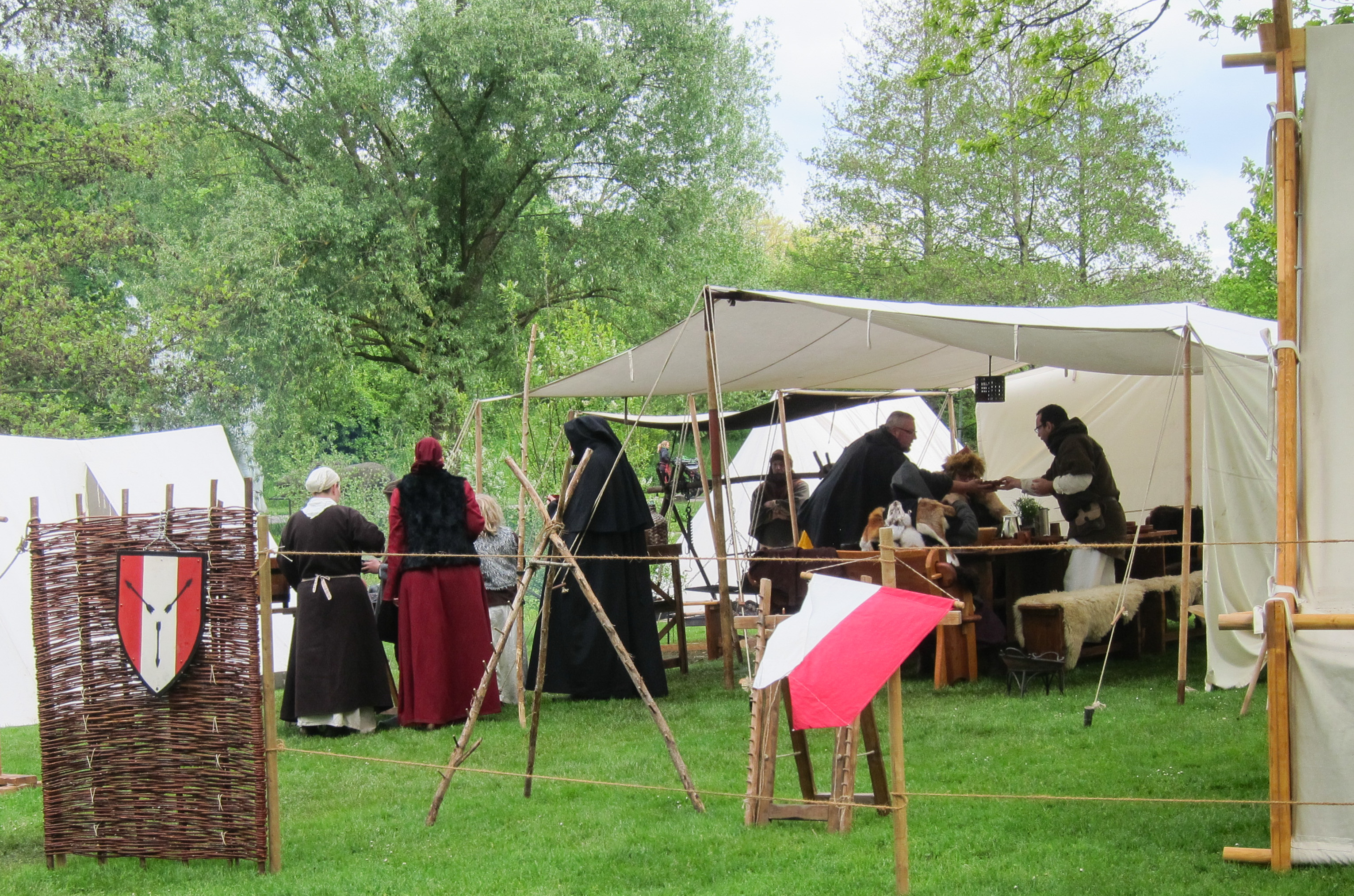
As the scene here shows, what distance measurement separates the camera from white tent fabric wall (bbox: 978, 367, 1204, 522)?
35.7 ft

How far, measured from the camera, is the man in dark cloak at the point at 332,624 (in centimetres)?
674

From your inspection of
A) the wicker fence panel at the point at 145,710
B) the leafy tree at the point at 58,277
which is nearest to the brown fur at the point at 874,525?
the wicker fence panel at the point at 145,710

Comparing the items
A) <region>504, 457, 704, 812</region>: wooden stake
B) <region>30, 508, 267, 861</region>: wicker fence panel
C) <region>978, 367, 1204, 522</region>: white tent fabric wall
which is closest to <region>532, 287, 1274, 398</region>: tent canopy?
<region>978, 367, 1204, 522</region>: white tent fabric wall

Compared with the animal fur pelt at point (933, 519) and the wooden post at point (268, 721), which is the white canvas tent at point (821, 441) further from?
the wooden post at point (268, 721)

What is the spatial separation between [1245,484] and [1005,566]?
1.62m

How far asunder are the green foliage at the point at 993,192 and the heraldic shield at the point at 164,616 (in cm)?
1902

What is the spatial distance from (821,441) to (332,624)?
30.8 feet

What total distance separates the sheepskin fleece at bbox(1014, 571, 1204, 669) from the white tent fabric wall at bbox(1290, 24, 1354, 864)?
3.29m

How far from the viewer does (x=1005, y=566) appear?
25.9ft

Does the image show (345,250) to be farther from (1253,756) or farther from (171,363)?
(1253,756)

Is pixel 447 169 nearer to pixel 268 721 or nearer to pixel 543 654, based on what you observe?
pixel 543 654

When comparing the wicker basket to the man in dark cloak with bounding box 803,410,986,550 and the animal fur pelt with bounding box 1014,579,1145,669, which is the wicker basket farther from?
the animal fur pelt with bounding box 1014,579,1145,669

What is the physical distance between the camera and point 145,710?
408 cm

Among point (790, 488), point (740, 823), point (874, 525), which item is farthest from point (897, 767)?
point (790, 488)
